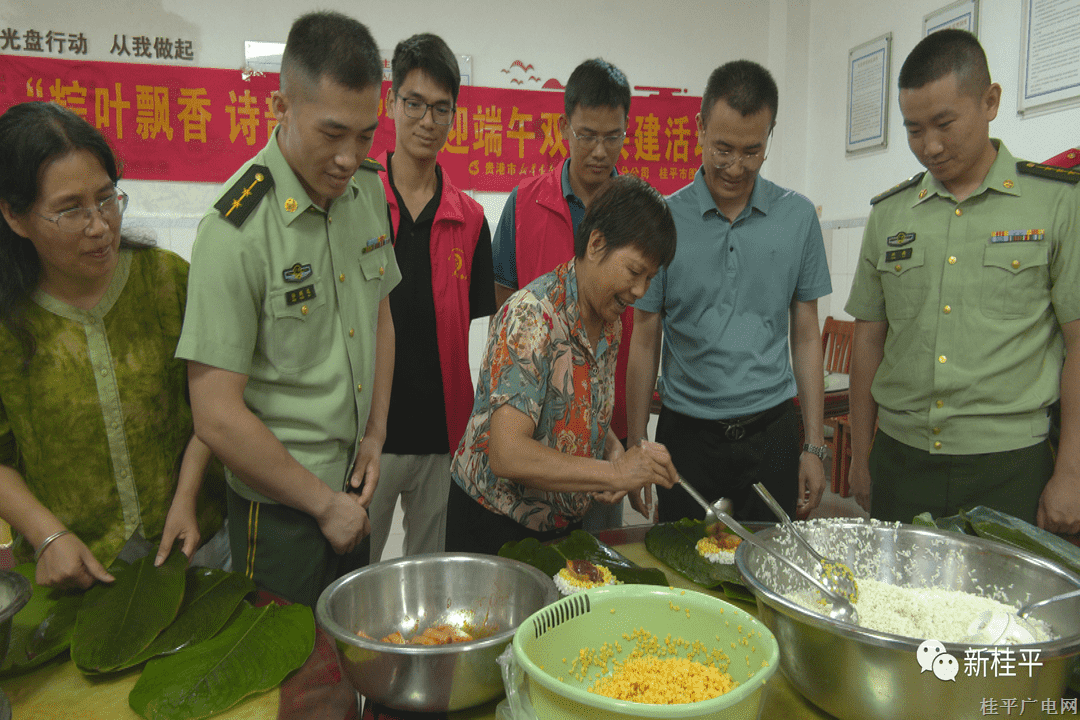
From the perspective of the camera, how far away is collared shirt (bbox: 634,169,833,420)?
1.94 meters

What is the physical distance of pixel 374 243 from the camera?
1.62m

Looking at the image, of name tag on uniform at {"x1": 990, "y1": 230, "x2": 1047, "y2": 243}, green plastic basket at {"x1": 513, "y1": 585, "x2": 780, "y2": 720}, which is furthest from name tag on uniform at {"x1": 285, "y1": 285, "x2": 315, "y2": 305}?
name tag on uniform at {"x1": 990, "y1": 230, "x2": 1047, "y2": 243}

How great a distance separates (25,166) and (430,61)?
1.14 metres

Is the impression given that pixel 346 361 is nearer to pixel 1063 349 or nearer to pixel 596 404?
pixel 596 404

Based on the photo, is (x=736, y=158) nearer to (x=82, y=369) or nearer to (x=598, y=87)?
(x=598, y=87)

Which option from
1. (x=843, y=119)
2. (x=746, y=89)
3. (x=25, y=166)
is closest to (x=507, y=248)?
(x=746, y=89)

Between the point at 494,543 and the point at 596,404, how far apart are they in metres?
0.38

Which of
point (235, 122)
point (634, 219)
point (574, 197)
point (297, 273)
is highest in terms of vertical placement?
point (235, 122)

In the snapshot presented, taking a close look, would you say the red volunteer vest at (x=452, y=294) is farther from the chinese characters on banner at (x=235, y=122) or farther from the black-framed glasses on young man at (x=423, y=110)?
the chinese characters on banner at (x=235, y=122)

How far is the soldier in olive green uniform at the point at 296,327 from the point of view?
1.28 meters

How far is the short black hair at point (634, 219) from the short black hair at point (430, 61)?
0.86 metres

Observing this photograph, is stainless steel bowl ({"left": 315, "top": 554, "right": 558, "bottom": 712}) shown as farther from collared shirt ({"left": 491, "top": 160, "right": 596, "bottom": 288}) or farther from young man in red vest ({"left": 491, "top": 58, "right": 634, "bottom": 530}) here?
collared shirt ({"left": 491, "top": 160, "right": 596, "bottom": 288})

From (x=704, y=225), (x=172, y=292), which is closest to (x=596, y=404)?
(x=704, y=225)

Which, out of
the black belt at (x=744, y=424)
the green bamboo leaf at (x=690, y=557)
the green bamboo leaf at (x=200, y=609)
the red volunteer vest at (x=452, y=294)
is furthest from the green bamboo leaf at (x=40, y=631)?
the black belt at (x=744, y=424)
